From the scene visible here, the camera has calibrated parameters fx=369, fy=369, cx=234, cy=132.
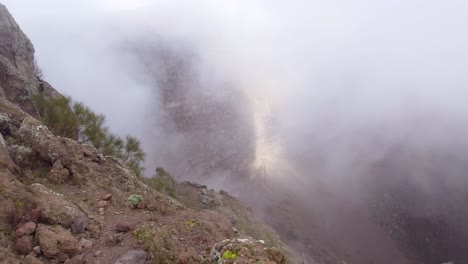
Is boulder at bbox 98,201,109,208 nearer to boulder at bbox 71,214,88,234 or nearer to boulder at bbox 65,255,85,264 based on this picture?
boulder at bbox 71,214,88,234

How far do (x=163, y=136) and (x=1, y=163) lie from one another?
121 meters

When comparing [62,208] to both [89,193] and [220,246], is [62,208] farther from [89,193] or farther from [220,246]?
[220,246]

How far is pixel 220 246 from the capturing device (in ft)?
36.3

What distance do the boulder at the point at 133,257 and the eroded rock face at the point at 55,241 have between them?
1358mm

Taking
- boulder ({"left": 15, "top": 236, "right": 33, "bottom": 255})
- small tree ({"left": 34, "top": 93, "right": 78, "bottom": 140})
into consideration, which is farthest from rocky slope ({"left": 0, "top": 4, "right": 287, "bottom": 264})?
small tree ({"left": 34, "top": 93, "right": 78, "bottom": 140})

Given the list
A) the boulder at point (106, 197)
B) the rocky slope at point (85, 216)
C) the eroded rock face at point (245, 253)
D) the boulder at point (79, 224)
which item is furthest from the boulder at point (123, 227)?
the eroded rock face at point (245, 253)

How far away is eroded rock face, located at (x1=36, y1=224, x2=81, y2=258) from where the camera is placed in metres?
10.5

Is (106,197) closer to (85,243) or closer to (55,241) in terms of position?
(85,243)

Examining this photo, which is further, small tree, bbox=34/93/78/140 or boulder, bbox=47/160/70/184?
small tree, bbox=34/93/78/140

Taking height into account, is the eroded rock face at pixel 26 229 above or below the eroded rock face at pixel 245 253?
below

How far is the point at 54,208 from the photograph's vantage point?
11.9 metres

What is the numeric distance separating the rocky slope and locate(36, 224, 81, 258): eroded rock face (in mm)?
26

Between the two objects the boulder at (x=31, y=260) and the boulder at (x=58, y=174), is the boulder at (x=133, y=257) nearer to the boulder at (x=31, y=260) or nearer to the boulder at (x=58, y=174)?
the boulder at (x=31, y=260)

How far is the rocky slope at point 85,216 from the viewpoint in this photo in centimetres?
1059
